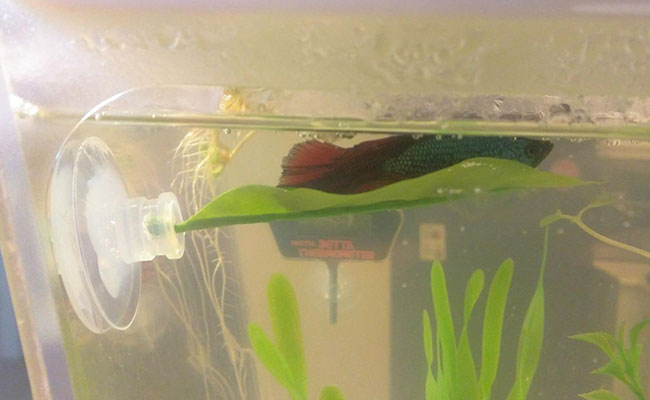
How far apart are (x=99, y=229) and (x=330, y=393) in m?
0.28

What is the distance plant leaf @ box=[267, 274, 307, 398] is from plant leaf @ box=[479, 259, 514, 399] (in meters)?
0.18

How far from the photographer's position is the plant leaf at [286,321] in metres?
0.53

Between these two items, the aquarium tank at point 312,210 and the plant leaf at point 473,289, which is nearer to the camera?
the aquarium tank at point 312,210

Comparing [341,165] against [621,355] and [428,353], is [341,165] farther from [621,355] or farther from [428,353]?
[621,355]

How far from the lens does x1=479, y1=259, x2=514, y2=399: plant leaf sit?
0.53 m

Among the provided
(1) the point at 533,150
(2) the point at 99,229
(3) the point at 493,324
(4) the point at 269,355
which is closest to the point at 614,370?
(3) the point at 493,324

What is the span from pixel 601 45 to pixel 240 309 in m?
0.39

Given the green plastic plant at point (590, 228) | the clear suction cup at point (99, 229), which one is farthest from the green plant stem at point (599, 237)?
the clear suction cup at point (99, 229)

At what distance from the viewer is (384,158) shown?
19.7 inches

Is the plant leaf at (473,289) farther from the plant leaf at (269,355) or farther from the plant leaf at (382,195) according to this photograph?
the plant leaf at (269,355)

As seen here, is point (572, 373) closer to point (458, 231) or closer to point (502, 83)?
point (458, 231)

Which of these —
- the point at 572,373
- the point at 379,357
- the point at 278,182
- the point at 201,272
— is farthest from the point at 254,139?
the point at 572,373

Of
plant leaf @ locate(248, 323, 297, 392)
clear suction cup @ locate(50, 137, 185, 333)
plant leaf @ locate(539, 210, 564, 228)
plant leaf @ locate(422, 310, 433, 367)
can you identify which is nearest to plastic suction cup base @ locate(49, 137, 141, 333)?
clear suction cup @ locate(50, 137, 185, 333)

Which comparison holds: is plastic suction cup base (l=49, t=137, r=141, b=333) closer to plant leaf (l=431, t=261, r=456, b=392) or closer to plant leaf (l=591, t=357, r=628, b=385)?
plant leaf (l=431, t=261, r=456, b=392)
